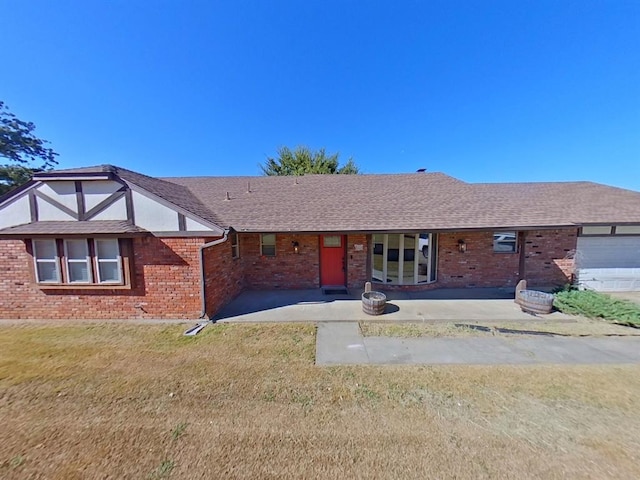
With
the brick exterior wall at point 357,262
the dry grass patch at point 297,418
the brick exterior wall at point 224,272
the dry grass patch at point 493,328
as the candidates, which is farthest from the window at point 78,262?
the brick exterior wall at point 357,262

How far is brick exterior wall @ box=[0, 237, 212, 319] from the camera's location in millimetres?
6676

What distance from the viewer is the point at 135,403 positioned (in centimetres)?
355

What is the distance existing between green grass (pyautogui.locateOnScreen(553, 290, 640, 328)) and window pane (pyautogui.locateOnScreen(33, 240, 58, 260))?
14040 mm

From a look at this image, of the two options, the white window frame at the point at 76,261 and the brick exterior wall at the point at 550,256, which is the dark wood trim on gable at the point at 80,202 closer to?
the white window frame at the point at 76,261

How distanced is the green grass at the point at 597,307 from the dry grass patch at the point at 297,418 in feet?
8.92

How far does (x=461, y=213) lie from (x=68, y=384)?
10.8 meters

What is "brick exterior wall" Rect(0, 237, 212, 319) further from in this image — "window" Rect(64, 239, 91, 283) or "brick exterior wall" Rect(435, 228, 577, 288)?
"brick exterior wall" Rect(435, 228, 577, 288)

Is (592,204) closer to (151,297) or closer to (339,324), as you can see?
(339,324)

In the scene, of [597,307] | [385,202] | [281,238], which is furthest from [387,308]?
[597,307]

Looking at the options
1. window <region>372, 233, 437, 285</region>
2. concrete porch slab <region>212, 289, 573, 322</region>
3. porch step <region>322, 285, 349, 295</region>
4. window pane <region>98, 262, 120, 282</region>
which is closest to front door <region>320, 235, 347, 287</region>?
porch step <region>322, 285, 349, 295</region>

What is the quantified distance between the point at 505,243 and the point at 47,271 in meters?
14.8

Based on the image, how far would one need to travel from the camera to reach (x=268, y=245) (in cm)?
948

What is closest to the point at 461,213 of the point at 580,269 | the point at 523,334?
the point at 523,334

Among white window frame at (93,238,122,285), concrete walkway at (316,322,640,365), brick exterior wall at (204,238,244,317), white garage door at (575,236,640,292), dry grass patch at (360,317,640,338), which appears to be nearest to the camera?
concrete walkway at (316,322,640,365)
